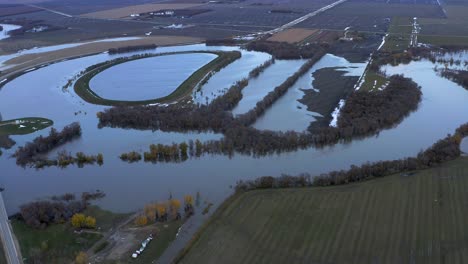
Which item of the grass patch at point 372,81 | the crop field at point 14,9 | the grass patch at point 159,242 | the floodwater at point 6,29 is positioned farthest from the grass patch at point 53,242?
the crop field at point 14,9

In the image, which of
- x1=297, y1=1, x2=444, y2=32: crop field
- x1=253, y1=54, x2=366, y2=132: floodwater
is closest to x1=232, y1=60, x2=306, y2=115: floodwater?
x1=253, y1=54, x2=366, y2=132: floodwater

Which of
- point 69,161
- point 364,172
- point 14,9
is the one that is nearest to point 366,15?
point 364,172

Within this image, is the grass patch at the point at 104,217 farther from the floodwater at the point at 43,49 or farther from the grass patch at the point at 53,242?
the floodwater at the point at 43,49

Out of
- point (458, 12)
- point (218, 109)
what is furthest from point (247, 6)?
point (218, 109)

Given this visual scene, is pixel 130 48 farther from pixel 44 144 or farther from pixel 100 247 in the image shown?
pixel 100 247

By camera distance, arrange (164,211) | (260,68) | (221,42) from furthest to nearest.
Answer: (221,42)
(260,68)
(164,211)

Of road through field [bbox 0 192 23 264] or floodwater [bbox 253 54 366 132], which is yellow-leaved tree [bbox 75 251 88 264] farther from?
floodwater [bbox 253 54 366 132]

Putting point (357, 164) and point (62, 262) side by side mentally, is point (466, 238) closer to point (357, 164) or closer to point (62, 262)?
point (357, 164)
